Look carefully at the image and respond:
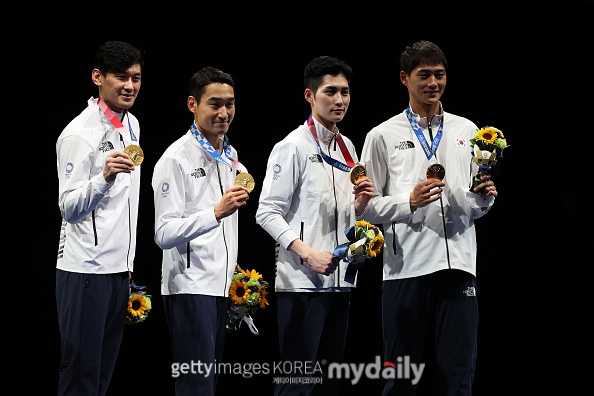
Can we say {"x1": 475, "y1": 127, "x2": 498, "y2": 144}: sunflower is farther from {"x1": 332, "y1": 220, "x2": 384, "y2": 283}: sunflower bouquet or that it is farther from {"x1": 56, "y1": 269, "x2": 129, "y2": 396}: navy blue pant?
{"x1": 56, "y1": 269, "x2": 129, "y2": 396}: navy blue pant

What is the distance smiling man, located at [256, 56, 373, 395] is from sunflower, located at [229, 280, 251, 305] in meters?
0.21

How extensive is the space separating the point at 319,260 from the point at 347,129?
2.27 meters

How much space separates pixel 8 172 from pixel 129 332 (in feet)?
4.34

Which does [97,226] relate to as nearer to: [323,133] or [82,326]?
[82,326]

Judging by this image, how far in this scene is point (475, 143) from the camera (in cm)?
336

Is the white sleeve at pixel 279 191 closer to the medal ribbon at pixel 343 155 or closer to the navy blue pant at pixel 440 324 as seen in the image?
the medal ribbon at pixel 343 155

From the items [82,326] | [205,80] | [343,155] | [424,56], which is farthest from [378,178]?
[82,326]

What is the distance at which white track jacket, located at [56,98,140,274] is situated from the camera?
324 cm

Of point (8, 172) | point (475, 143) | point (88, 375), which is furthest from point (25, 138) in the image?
point (475, 143)

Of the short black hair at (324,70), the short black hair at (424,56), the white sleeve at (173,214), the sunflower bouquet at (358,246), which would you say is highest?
the short black hair at (424,56)

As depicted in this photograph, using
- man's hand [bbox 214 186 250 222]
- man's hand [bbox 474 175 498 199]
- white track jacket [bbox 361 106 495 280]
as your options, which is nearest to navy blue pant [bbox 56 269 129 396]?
man's hand [bbox 214 186 250 222]

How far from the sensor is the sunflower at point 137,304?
11.8ft

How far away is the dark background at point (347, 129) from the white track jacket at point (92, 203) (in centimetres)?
140

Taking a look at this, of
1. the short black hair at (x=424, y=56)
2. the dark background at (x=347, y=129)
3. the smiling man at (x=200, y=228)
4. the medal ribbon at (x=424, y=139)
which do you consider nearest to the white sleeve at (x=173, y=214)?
the smiling man at (x=200, y=228)
